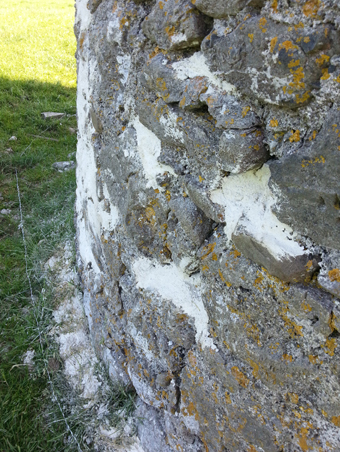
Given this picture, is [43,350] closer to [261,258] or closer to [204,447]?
[204,447]

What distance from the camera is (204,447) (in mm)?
1544

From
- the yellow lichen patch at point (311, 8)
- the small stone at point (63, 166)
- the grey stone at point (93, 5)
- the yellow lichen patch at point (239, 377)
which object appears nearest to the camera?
the yellow lichen patch at point (311, 8)

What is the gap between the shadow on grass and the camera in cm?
198

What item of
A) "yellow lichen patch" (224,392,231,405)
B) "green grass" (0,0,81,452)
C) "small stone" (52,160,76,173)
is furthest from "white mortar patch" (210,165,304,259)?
"small stone" (52,160,76,173)

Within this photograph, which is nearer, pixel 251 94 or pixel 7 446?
pixel 251 94

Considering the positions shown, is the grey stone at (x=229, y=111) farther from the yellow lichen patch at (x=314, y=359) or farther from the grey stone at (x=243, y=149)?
the yellow lichen patch at (x=314, y=359)

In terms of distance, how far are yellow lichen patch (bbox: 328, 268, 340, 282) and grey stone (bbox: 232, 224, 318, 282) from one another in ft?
0.14

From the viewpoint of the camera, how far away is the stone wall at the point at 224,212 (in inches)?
36.2

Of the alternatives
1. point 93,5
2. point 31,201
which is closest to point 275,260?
point 93,5

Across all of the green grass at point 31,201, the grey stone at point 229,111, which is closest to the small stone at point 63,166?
the green grass at point 31,201

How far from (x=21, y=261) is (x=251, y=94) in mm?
2601

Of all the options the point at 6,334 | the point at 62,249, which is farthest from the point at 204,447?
the point at 62,249

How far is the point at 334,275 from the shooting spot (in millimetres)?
941

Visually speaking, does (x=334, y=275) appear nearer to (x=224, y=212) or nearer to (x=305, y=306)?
(x=305, y=306)
